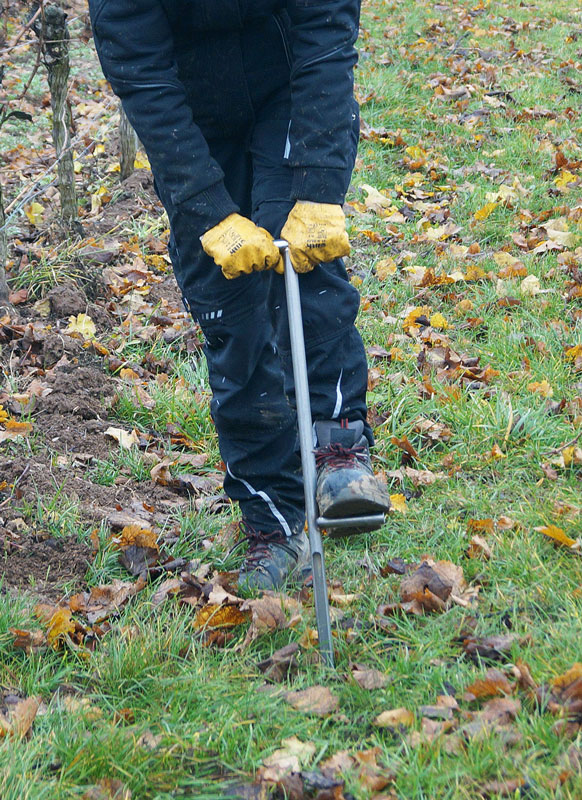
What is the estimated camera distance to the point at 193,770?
5.95ft

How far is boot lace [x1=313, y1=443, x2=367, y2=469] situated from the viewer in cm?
→ 230

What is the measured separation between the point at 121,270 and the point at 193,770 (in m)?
3.36

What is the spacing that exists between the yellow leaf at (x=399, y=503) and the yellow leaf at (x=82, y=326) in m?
1.89

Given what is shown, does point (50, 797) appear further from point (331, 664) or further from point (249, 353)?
point (249, 353)

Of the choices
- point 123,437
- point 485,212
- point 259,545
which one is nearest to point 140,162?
point 485,212

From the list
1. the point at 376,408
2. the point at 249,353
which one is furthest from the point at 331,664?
the point at 376,408

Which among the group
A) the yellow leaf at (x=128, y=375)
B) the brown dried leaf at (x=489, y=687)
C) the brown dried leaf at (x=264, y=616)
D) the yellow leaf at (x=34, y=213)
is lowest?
the yellow leaf at (x=34, y=213)

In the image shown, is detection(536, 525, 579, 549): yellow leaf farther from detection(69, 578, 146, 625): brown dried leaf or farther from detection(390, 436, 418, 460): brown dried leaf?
detection(69, 578, 146, 625): brown dried leaf

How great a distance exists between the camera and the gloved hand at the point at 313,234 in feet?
7.30

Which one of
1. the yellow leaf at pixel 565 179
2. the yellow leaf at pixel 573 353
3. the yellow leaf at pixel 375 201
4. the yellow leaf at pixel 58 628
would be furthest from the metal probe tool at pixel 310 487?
the yellow leaf at pixel 565 179

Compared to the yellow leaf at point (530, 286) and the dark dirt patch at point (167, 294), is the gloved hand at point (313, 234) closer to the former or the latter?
the yellow leaf at point (530, 286)

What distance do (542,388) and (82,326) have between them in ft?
A: 7.14

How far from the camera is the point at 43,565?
2.63 metres

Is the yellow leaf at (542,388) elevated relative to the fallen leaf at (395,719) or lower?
lower
